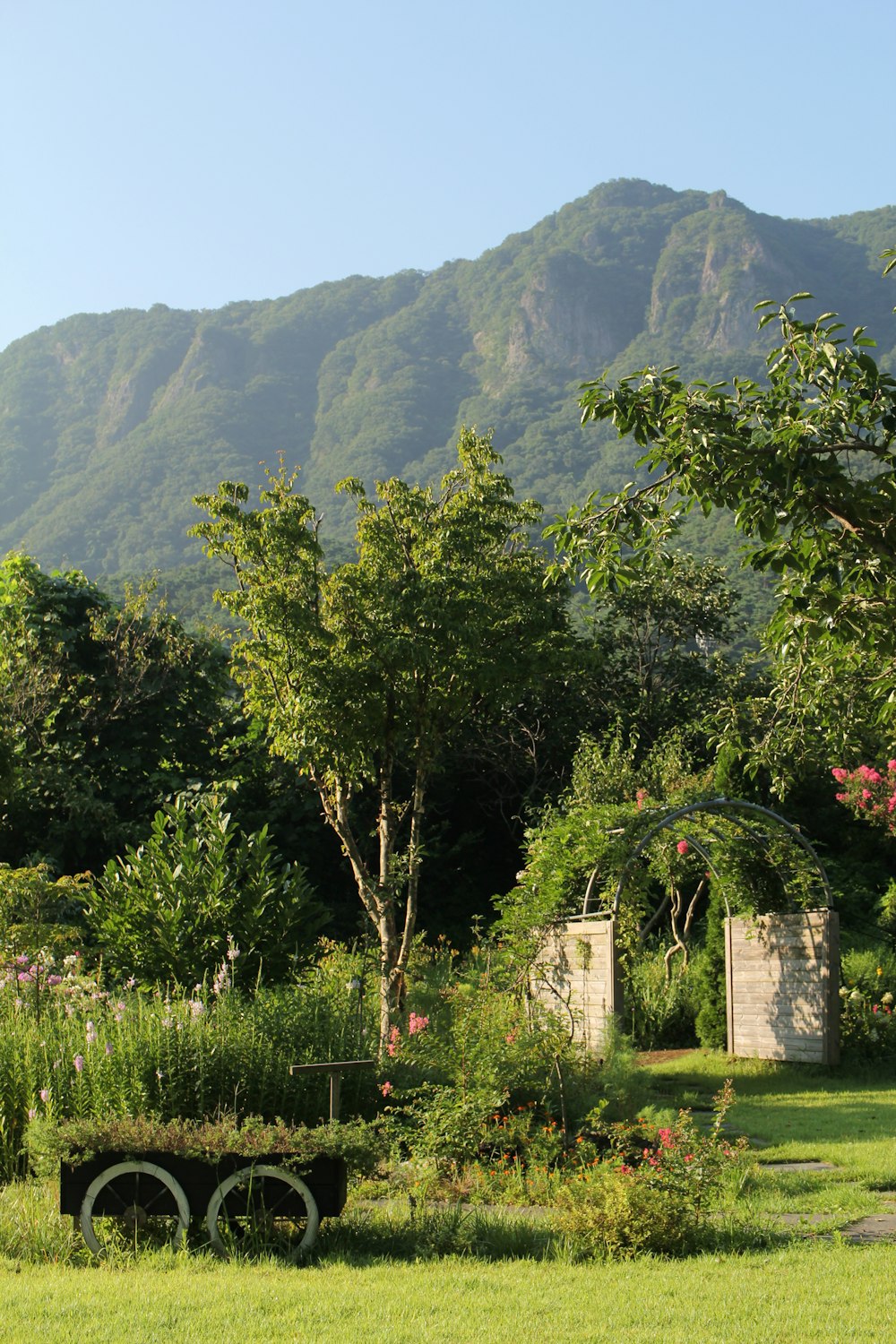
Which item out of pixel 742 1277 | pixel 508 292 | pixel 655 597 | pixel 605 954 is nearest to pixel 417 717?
pixel 605 954

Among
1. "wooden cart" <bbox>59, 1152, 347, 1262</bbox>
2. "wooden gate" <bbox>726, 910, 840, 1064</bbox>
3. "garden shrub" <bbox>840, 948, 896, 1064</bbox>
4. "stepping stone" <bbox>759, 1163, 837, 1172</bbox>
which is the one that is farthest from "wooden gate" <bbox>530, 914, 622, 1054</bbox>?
"wooden cart" <bbox>59, 1152, 347, 1262</bbox>

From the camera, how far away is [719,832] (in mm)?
12602

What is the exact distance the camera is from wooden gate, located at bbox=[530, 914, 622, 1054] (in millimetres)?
10664

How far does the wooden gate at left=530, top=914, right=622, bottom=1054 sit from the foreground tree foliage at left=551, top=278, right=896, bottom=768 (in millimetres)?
6108

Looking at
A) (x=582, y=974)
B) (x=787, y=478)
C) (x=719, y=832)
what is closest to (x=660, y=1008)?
(x=719, y=832)

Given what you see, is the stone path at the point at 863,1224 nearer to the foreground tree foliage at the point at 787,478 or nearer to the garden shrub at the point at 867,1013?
the foreground tree foliage at the point at 787,478

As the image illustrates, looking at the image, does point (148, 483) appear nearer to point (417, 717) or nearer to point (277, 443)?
point (277, 443)

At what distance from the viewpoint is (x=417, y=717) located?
36.2 ft

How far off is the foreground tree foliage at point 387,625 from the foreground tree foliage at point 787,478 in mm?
5537

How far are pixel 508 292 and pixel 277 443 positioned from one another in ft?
81.5

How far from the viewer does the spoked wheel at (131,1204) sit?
5145mm

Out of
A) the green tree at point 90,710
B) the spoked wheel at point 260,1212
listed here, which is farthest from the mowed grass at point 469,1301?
the green tree at point 90,710

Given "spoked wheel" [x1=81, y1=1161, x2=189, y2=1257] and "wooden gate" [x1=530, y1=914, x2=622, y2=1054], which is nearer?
"spoked wheel" [x1=81, y1=1161, x2=189, y2=1257]

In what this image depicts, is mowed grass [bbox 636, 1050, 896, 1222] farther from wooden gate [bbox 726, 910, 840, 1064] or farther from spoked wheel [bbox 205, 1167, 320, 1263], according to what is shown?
spoked wheel [bbox 205, 1167, 320, 1263]
